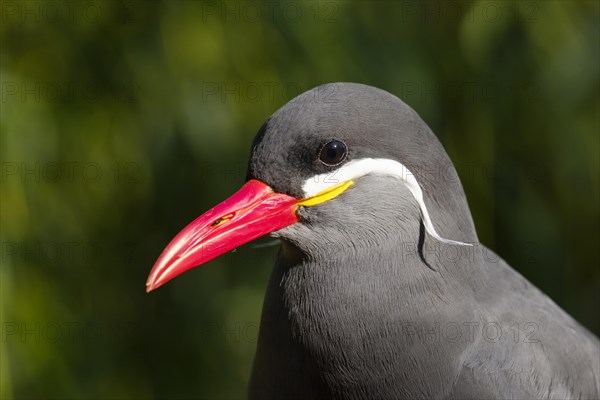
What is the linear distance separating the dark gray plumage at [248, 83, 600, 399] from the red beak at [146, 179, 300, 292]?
4 centimetres

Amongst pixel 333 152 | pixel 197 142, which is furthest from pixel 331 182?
pixel 197 142

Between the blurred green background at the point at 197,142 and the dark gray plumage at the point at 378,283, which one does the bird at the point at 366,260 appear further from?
the blurred green background at the point at 197,142

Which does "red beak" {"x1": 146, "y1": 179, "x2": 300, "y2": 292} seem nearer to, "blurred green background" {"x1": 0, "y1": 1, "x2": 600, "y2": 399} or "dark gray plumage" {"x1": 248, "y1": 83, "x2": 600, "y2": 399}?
"dark gray plumage" {"x1": 248, "y1": 83, "x2": 600, "y2": 399}

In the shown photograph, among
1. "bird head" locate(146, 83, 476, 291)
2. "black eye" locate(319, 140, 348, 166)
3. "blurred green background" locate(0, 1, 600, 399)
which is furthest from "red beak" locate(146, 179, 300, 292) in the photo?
"blurred green background" locate(0, 1, 600, 399)

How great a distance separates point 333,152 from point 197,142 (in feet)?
5.18

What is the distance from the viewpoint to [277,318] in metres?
2.36

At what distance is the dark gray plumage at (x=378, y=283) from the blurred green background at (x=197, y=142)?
1.44m

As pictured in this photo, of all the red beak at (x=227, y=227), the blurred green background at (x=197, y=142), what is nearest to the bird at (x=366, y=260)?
the red beak at (x=227, y=227)

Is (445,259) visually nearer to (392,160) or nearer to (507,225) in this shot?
(392,160)

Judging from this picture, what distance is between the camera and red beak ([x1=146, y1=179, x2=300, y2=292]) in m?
2.10

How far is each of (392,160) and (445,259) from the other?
0.97 feet

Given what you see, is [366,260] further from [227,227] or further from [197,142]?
[197,142]

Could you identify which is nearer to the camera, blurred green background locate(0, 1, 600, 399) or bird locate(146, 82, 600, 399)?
bird locate(146, 82, 600, 399)

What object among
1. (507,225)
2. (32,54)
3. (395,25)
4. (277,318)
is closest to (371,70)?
(395,25)
